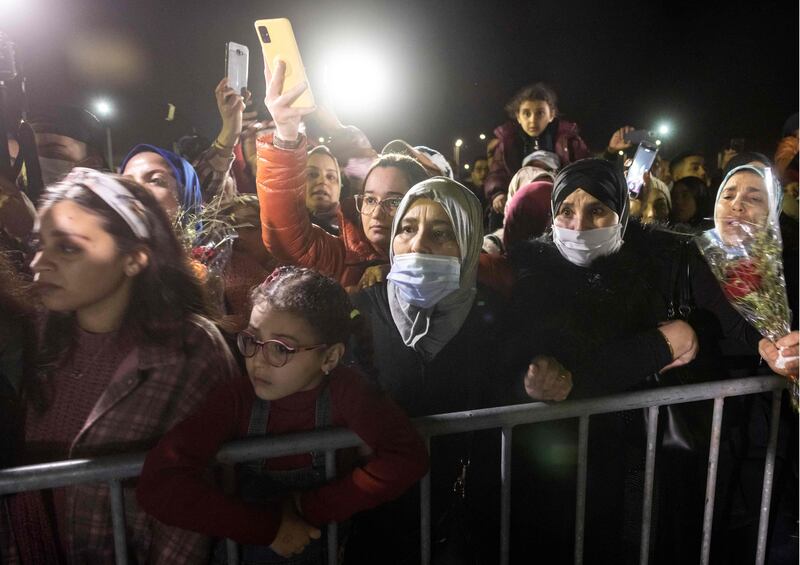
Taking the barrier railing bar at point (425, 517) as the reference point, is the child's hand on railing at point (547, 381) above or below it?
above

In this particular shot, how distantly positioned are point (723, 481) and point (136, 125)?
11.5ft

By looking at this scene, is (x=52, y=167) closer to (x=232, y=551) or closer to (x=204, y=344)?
(x=204, y=344)

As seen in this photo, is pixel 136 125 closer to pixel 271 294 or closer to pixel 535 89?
pixel 271 294

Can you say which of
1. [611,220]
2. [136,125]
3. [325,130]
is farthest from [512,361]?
[136,125]

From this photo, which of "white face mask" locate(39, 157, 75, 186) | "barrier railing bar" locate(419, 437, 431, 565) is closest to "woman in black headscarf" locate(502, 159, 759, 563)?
"barrier railing bar" locate(419, 437, 431, 565)

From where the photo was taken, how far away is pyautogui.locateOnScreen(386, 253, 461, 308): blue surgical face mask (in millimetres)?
2053

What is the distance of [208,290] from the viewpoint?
74.9 inches

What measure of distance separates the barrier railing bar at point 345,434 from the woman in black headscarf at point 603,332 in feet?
0.28

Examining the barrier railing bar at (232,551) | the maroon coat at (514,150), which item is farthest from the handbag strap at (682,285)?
the maroon coat at (514,150)

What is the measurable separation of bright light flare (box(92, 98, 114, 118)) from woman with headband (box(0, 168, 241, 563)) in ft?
3.87

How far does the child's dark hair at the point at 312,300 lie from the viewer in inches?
65.0

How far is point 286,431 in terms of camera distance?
1.65 metres

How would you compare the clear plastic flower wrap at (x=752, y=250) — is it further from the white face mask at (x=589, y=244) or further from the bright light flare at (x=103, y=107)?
the bright light flare at (x=103, y=107)

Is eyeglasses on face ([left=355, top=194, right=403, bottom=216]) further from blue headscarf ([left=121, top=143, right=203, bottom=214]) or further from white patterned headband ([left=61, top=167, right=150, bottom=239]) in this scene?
white patterned headband ([left=61, top=167, right=150, bottom=239])
